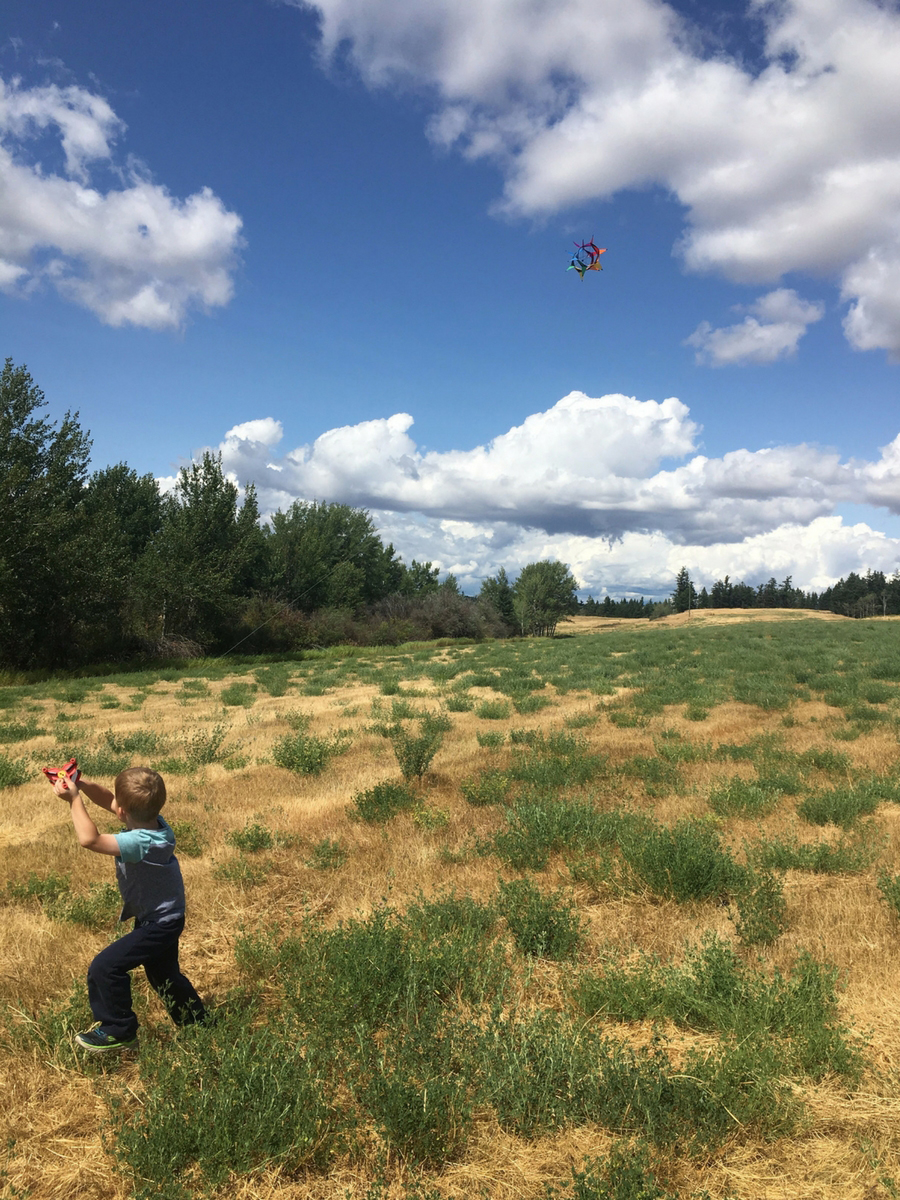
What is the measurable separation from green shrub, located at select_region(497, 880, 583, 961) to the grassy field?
0.02 metres

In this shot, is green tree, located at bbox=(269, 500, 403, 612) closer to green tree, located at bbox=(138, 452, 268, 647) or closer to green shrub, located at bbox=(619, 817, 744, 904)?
green tree, located at bbox=(138, 452, 268, 647)

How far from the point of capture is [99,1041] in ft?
12.0

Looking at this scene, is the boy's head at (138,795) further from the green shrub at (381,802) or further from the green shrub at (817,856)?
the green shrub at (817,856)

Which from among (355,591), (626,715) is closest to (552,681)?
(626,715)

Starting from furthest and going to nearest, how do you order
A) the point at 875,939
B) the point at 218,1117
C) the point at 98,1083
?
the point at 875,939 → the point at 98,1083 → the point at 218,1117

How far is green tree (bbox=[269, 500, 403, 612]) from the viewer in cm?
5897

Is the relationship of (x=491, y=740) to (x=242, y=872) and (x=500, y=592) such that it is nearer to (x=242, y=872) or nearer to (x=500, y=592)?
(x=242, y=872)

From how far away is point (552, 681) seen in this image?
816 inches

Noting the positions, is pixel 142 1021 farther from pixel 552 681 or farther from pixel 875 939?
pixel 552 681

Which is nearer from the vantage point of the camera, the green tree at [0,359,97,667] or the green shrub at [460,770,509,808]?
the green shrub at [460,770,509,808]

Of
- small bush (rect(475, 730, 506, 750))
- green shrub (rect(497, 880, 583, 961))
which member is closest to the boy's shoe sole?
green shrub (rect(497, 880, 583, 961))

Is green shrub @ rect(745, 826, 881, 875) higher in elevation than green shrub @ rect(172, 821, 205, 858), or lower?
higher

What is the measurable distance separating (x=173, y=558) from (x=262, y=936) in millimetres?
37661

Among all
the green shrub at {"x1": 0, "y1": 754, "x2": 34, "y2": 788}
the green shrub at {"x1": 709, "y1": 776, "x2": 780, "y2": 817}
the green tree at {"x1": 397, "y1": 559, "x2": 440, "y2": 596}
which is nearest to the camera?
the green shrub at {"x1": 709, "y1": 776, "x2": 780, "y2": 817}
